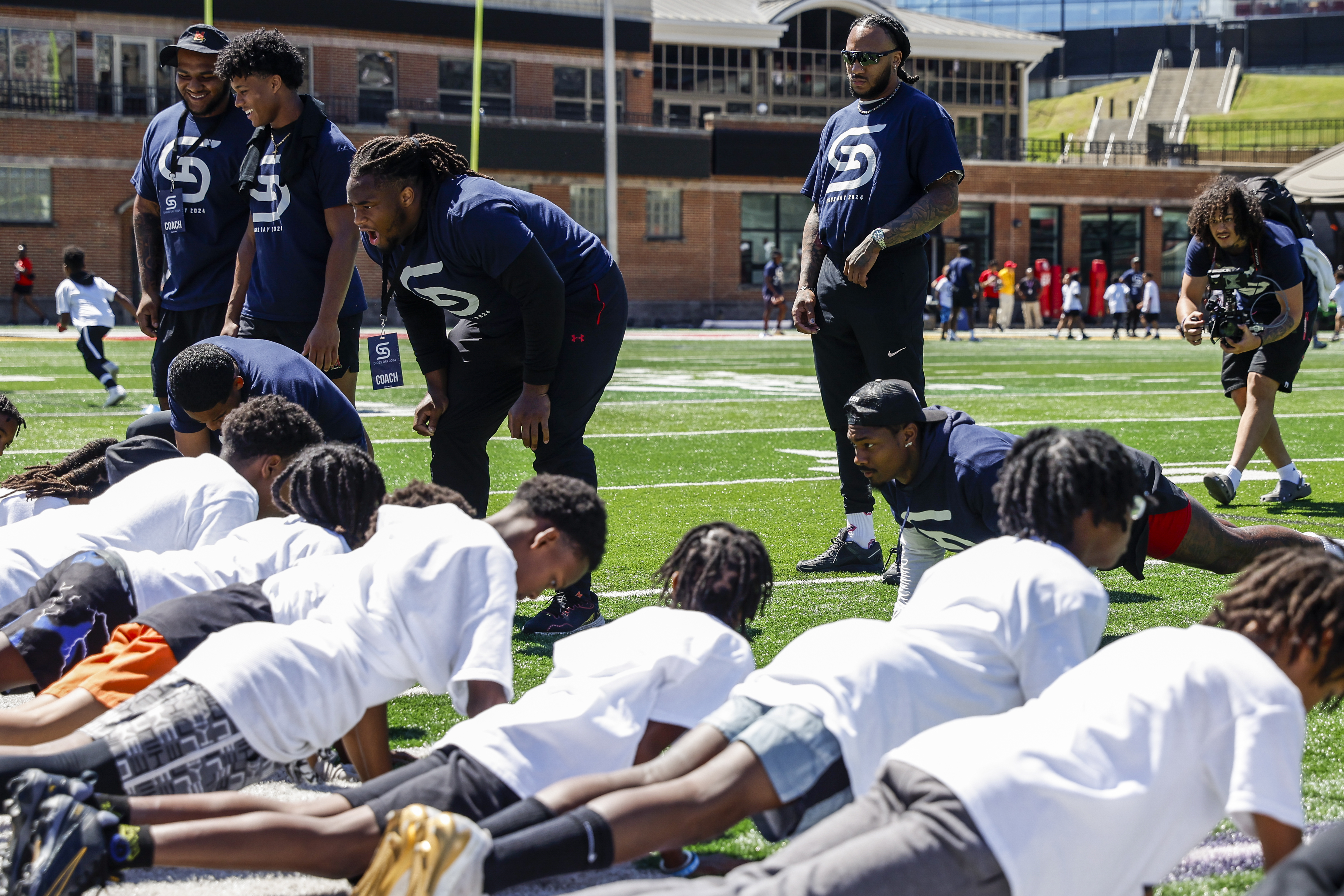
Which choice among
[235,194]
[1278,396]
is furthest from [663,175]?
[235,194]

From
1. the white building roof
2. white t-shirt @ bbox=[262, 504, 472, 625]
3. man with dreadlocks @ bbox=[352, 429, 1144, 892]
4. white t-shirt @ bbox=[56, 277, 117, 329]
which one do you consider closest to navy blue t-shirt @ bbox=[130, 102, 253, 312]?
white t-shirt @ bbox=[262, 504, 472, 625]

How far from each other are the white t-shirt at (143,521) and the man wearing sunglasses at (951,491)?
173 centimetres

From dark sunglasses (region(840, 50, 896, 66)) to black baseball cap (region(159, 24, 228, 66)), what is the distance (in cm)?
251

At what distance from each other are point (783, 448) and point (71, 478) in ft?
20.1

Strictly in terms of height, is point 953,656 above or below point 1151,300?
below

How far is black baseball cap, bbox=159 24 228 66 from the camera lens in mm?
5582

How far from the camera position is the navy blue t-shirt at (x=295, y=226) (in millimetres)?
5527

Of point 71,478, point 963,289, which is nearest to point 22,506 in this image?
point 71,478

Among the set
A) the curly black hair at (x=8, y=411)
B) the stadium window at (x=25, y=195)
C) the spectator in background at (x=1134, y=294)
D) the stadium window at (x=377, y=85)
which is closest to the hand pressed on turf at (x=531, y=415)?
the curly black hair at (x=8, y=411)

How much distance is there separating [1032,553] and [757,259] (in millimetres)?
41780

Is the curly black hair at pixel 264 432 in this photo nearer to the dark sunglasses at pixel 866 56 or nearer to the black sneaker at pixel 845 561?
the black sneaker at pixel 845 561

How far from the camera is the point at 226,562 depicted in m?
3.43

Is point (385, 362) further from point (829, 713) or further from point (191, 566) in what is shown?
point (829, 713)

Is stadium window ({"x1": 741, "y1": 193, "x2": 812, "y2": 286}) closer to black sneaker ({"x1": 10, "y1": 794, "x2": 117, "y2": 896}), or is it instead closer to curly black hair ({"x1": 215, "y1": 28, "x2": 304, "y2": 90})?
curly black hair ({"x1": 215, "y1": 28, "x2": 304, "y2": 90})
